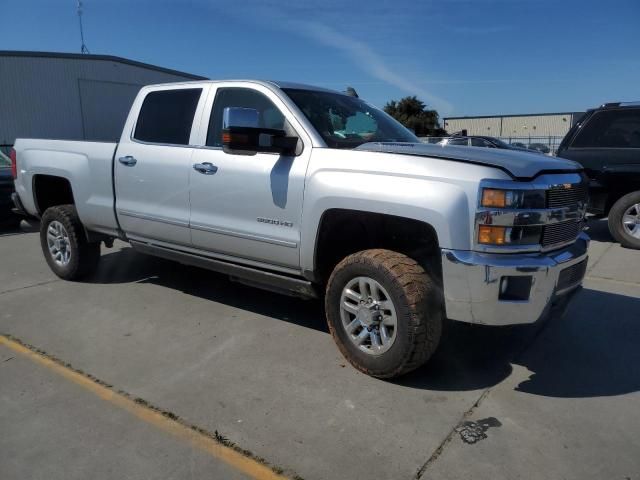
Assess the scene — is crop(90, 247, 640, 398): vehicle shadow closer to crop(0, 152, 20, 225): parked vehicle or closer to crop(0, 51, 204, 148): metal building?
crop(0, 152, 20, 225): parked vehicle

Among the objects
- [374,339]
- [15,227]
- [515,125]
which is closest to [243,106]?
[374,339]

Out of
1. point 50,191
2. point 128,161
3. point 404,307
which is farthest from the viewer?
point 50,191

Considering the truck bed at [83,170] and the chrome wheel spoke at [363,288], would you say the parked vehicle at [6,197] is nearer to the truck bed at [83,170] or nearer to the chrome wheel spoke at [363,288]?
the truck bed at [83,170]

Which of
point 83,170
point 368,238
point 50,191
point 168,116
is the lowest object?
point 368,238

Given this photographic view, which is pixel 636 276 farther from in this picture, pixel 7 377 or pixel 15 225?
pixel 15 225

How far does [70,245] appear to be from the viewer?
5.58m

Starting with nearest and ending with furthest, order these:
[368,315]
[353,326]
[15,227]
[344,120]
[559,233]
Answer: [559,233] → [368,315] → [353,326] → [344,120] → [15,227]

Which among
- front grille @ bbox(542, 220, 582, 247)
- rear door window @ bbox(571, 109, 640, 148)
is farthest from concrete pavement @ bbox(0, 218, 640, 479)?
rear door window @ bbox(571, 109, 640, 148)

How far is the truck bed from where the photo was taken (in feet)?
16.7

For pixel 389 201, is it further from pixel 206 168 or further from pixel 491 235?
pixel 206 168

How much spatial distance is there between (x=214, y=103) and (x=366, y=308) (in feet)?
7.20

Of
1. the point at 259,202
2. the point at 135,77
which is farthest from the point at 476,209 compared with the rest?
the point at 135,77

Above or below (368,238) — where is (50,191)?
above

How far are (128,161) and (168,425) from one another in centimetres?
274
